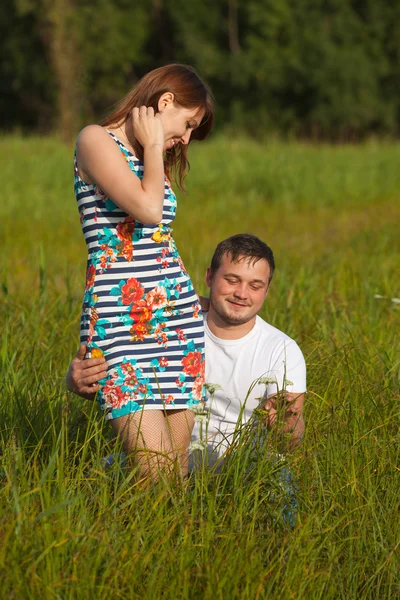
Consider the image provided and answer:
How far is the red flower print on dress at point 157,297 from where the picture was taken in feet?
8.59

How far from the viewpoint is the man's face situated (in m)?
2.95

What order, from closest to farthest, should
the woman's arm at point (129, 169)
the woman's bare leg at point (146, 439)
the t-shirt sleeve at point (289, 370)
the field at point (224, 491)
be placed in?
the field at point (224, 491) → the woman's arm at point (129, 169) → the woman's bare leg at point (146, 439) → the t-shirt sleeve at point (289, 370)

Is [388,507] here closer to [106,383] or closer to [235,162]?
[106,383]

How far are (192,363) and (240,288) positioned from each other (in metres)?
0.36

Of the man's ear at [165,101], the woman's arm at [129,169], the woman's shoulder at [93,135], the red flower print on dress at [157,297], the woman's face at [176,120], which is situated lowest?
the red flower print on dress at [157,297]

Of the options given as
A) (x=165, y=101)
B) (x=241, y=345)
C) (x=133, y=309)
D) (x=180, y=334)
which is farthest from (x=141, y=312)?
(x=165, y=101)

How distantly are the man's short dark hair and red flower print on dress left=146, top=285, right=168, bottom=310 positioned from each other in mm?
403

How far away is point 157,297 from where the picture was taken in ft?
8.62

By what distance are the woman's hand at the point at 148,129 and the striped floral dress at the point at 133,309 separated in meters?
0.10

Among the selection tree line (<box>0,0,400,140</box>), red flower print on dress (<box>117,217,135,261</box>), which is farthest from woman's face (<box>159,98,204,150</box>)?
tree line (<box>0,0,400,140</box>)

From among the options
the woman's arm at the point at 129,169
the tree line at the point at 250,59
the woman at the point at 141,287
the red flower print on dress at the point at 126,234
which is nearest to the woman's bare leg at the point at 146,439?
the woman at the point at 141,287

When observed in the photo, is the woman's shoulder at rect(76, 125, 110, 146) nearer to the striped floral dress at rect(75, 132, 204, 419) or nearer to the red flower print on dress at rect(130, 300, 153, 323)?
the striped floral dress at rect(75, 132, 204, 419)

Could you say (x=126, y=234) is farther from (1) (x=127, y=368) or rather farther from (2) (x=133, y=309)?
(1) (x=127, y=368)

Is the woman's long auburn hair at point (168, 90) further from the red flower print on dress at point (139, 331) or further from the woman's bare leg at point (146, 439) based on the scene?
the woman's bare leg at point (146, 439)
